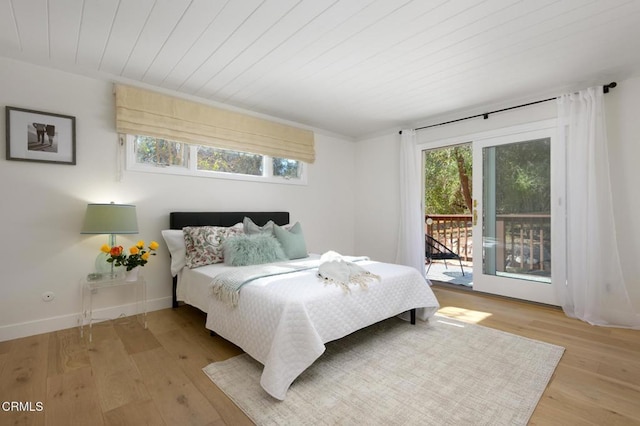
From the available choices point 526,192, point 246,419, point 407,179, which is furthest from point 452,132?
point 246,419

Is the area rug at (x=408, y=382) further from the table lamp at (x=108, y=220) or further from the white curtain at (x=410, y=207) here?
the white curtain at (x=410, y=207)

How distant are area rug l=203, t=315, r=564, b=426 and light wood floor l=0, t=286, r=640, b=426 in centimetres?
10

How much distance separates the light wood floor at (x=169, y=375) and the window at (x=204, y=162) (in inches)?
62.7

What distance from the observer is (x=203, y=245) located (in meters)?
3.00

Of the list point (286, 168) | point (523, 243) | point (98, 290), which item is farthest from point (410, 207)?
point (98, 290)

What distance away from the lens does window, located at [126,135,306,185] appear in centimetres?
316

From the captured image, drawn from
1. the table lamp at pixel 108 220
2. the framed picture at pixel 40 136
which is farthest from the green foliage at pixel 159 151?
the table lamp at pixel 108 220

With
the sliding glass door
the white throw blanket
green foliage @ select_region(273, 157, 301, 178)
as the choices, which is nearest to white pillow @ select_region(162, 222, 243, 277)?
the white throw blanket

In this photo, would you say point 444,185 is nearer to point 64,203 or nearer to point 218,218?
point 218,218

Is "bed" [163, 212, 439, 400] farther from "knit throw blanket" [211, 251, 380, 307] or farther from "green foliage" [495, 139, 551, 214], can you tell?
"green foliage" [495, 139, 551, 214]

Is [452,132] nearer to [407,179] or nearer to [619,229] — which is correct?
[407,179]

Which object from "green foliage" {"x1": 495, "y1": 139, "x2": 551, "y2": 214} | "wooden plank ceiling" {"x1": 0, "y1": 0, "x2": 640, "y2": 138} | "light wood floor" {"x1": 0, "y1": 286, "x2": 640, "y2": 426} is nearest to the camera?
"light wood floor" {"x1": 0, "y1": 286, "x2": 640, "y2": 426}

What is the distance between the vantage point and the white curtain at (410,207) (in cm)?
433

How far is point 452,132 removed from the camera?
412cm
